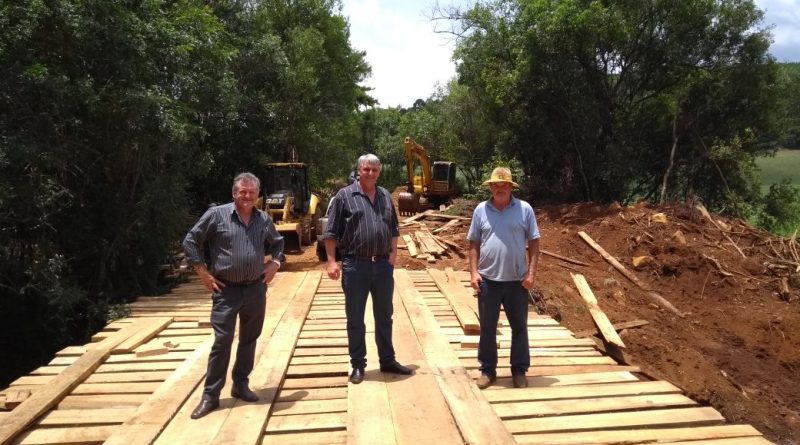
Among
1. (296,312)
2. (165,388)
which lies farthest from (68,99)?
(165,388)

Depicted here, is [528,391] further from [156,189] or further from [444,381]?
[156,189]

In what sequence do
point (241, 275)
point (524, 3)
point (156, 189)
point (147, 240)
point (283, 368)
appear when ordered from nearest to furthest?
point (241, 275)
point (283, 368)
point (156, 189)
point (147, 240)
point (524, 3)

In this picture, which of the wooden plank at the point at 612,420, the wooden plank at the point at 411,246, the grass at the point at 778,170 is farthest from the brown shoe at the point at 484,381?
the grass at the point at 778,170

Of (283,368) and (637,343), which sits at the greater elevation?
(283,368)

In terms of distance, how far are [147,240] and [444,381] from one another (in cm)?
661

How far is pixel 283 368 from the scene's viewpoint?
13.9 ft

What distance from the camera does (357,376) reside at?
3.92m

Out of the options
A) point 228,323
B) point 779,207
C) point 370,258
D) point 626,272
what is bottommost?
point 626,272

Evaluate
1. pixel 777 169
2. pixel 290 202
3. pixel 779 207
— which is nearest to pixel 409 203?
pixel 290 202

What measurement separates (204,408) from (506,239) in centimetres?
234

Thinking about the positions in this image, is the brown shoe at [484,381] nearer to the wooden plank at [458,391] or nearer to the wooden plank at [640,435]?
the wooden plank at [458,391]

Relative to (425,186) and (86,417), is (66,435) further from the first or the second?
(425,186)

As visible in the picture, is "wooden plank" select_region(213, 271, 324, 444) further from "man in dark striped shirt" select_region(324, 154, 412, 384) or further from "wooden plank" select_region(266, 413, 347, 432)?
"man in dark striped shirt" select_region(324, 154, 412, 384)

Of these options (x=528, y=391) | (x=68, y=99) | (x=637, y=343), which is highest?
(x=68, y=99)
